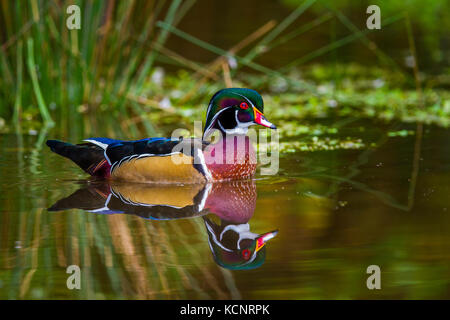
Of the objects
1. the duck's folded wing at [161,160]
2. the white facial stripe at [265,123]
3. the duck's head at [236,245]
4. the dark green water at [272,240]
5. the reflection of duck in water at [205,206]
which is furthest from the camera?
the white facial stripe at [265,123]

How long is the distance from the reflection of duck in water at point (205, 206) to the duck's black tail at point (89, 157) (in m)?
0.18

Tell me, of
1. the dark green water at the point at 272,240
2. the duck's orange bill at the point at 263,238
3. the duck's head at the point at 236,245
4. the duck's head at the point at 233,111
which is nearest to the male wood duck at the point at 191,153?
the duck's head at the point at 233,111

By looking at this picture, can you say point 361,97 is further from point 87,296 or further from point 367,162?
point 87,296

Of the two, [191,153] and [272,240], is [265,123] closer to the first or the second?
[191,153]

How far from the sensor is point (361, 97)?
11.7 m

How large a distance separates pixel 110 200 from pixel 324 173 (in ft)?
5.83

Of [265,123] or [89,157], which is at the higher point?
[265,123]

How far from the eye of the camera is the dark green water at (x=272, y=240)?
4.37 meters

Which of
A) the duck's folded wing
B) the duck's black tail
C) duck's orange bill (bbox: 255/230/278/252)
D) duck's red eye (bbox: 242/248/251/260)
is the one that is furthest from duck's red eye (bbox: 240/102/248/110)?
duck's red eye (bbox: 242/248/251/260)

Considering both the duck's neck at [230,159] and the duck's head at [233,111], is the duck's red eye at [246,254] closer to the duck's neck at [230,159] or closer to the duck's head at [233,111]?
the duck's neck at [230,159]

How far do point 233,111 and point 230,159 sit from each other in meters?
0.45

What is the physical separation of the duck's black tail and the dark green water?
134 millimetres

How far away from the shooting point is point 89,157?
279 inches

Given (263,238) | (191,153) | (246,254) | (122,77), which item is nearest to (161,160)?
(191,153)
